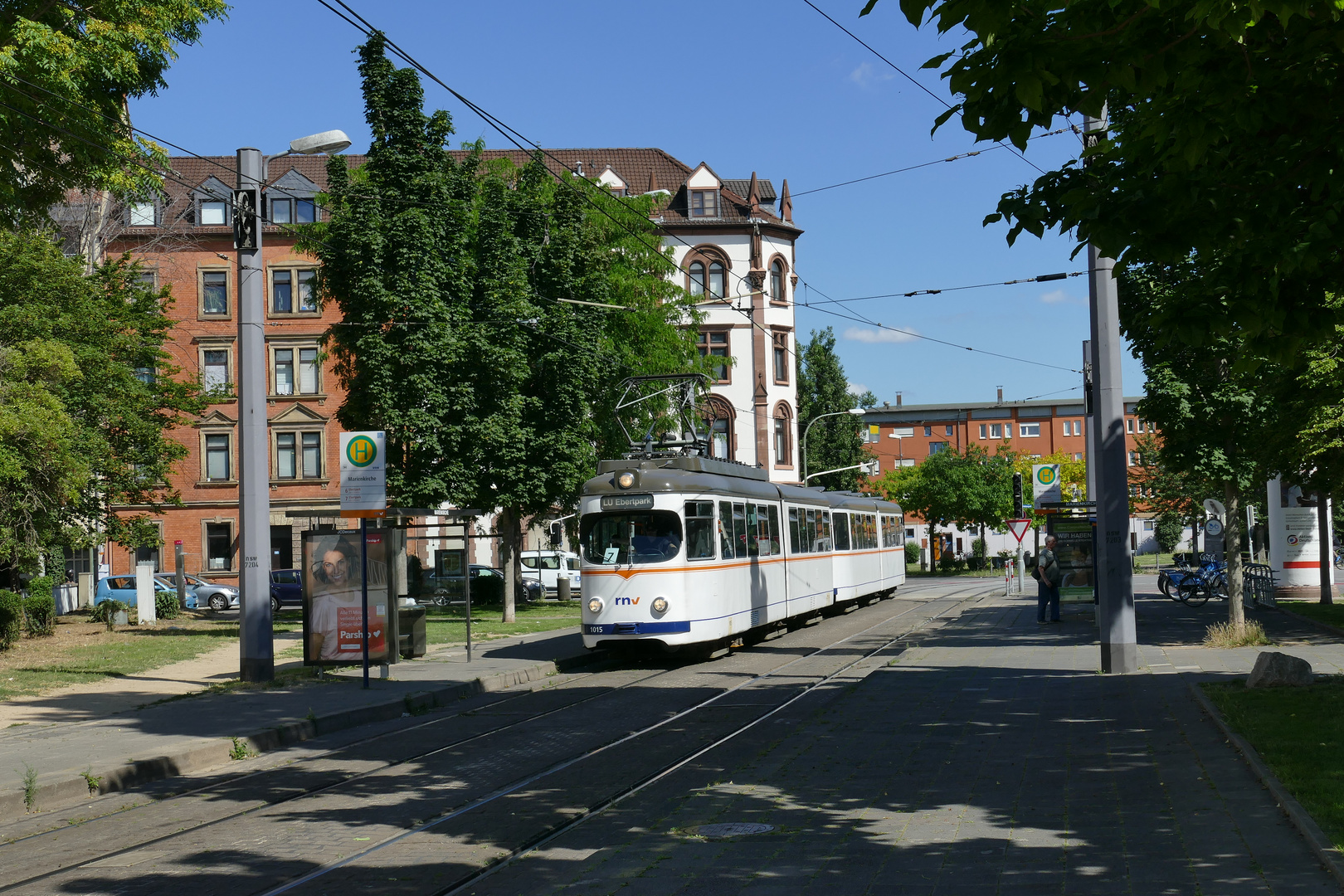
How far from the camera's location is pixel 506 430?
31.9 m

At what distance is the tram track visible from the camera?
7.49 meters

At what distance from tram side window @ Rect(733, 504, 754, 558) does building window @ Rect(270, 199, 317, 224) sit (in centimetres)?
3854

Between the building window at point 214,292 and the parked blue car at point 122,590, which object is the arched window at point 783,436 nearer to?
the building window at point 214,292

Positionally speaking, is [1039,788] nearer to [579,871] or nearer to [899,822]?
[899,822]

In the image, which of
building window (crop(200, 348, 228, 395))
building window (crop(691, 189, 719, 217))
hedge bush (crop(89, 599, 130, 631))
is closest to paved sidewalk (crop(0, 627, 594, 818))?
hedge bush (crop(89, 599, 130, 631))

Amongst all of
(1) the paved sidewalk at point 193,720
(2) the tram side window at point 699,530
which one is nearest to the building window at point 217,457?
(1) the paved sidewalk at point 193,720

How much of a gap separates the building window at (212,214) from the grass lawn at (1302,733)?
5198cm

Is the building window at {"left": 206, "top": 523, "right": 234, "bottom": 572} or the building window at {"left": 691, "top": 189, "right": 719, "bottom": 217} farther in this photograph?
the building window at {"left": 691, "top": 189, "right": 719, "bottom": 217}

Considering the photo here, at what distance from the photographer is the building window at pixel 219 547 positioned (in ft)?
181

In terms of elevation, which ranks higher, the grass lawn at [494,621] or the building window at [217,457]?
the building window at [217,457]

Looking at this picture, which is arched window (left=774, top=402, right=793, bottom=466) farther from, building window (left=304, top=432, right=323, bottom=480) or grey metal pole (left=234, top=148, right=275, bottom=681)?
grey metal pole (left=234, top=148, right=275, bottom=681)

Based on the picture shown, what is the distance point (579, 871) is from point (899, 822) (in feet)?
6.89

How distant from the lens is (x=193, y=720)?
13.6 meters

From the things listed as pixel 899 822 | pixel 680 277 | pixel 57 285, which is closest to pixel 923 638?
pixel 899 822
